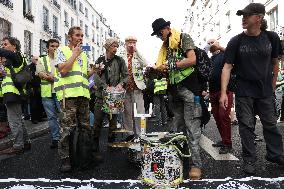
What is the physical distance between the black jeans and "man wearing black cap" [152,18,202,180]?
1.81 feet

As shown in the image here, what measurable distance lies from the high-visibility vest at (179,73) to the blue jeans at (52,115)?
2.96 meters

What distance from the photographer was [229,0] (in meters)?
29.2

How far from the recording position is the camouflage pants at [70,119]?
4754 millimetres

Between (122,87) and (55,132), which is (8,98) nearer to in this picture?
(55,132)

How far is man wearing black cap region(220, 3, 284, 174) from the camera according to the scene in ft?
14.4

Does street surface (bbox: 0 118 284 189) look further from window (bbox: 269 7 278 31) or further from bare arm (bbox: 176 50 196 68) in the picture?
window (bbox: 269 7 278 31)

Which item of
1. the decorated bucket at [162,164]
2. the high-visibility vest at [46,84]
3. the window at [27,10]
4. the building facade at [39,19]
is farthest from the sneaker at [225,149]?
the window at [27,10]

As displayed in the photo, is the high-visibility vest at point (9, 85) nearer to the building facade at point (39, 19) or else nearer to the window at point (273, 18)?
the building facade at point (39, 19)

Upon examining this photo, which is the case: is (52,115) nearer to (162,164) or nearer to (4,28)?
(162,164)

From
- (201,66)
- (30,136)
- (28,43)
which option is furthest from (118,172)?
(28,43)

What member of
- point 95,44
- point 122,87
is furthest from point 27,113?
point 95,44

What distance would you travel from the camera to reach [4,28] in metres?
20.7

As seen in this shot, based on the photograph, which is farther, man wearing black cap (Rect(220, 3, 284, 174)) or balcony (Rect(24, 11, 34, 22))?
balcony (Rect(24, 11, 34, 22))

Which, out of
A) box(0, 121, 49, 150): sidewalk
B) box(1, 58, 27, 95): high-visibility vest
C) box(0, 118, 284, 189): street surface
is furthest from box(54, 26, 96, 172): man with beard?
box(0, 121, 49, 150): sidewalk
